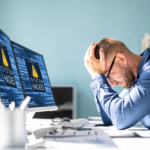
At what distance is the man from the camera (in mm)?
870

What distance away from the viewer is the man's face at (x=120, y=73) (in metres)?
1.12

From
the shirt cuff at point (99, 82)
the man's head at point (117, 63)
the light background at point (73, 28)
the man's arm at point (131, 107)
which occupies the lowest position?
the man's arm at point (131, 107)

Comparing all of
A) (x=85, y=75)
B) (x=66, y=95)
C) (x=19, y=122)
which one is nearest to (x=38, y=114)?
(x=66, y=95)

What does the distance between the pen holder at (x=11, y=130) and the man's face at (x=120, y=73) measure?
0.70 metres

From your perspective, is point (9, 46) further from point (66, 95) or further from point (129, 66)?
point (66, 95)

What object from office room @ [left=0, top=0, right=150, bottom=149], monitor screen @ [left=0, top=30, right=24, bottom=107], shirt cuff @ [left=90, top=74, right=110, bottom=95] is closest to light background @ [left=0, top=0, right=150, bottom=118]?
office room @ [left=0, top=0, right=150, bottom=149]

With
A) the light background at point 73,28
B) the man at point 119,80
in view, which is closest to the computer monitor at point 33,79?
the man at point 119,80

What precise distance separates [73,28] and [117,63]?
233 cm

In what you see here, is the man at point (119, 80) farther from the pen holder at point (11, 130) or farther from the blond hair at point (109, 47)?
the pen holder at point (11, 130)

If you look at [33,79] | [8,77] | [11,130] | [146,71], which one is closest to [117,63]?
[146,71]

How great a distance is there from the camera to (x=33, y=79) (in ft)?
3.65

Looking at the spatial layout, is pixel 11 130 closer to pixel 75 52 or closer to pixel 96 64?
pixel 96 64

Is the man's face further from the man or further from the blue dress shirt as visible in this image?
the blue dress shirt

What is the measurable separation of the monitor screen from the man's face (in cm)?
53
